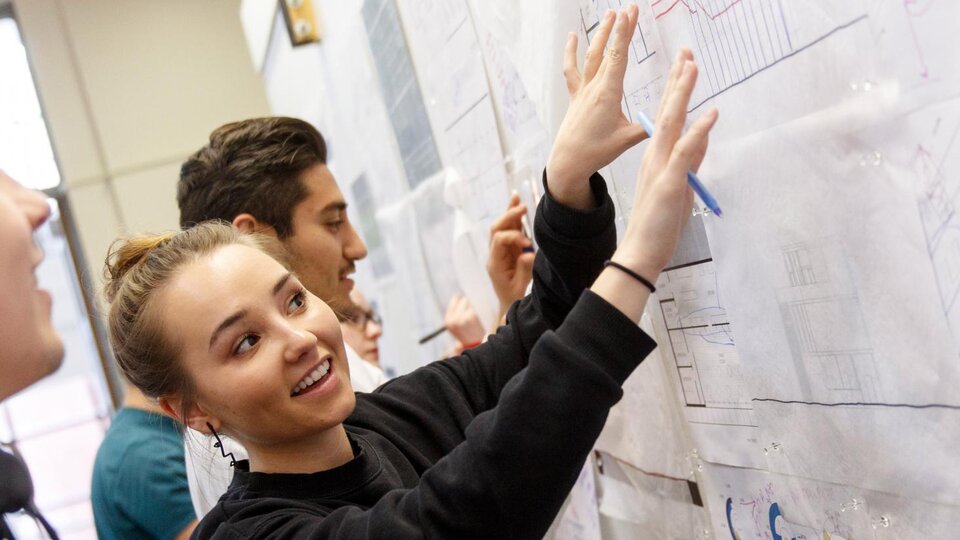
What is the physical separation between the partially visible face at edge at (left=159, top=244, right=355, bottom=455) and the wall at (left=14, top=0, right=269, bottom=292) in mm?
2831

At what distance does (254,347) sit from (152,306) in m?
0.14

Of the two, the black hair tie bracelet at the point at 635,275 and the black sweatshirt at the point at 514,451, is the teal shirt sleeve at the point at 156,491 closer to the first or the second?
the black sweatshirt at the point at 514,451

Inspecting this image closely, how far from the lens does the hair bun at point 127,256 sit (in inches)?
38.6

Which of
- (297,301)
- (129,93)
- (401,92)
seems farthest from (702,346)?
(129,93)

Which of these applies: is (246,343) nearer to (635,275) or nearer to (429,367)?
(429,367)

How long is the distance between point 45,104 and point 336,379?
10.8 ft

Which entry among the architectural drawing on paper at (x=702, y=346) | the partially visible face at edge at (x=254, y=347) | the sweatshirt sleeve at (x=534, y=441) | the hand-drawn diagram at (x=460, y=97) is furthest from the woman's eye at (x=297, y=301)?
the hand-drawn diagram at (x=460, y=97)

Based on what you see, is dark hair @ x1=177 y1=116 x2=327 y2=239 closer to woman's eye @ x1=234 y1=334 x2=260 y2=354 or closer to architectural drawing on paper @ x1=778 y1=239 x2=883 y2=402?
woman's eye @ x1=234 y1=334 x2=260 y2=354

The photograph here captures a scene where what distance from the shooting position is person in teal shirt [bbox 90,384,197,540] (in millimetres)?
1296

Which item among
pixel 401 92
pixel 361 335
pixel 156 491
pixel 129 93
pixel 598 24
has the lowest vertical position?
pixel 156 491

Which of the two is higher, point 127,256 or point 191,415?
point 127,256

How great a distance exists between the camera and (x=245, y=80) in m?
3.85

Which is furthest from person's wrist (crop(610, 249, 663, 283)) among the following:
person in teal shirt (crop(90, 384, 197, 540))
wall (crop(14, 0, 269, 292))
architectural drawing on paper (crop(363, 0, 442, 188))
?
wall (crop(14, 0, 269, 292))

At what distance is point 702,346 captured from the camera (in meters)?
0.90
